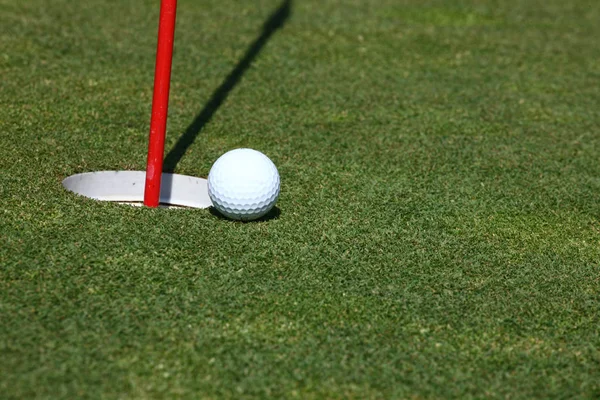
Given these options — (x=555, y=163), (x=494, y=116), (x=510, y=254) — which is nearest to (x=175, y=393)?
(x=510, y=254)

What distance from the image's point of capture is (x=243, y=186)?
4.21 metres

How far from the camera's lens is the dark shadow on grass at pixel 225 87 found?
5246mm

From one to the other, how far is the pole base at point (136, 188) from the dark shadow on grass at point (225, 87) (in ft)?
0.60

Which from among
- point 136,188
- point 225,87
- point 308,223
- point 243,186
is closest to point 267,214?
point 308,223

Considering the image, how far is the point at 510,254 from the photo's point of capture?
4.29m

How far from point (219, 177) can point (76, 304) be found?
1.17 m

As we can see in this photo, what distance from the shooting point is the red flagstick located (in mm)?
4182

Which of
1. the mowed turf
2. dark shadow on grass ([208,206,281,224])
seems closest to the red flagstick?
the mowed turf

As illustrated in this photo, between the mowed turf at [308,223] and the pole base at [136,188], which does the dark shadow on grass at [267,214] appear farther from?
the pole base at [136,188]

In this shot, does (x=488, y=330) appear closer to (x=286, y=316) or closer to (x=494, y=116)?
(x=286, y=316)

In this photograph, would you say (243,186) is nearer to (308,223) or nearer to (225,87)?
(308,223)

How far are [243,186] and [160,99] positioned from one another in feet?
2.18

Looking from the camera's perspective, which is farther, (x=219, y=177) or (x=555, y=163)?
(x=555, y=163)

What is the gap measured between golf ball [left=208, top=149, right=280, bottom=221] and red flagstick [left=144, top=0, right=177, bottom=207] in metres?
0.31
